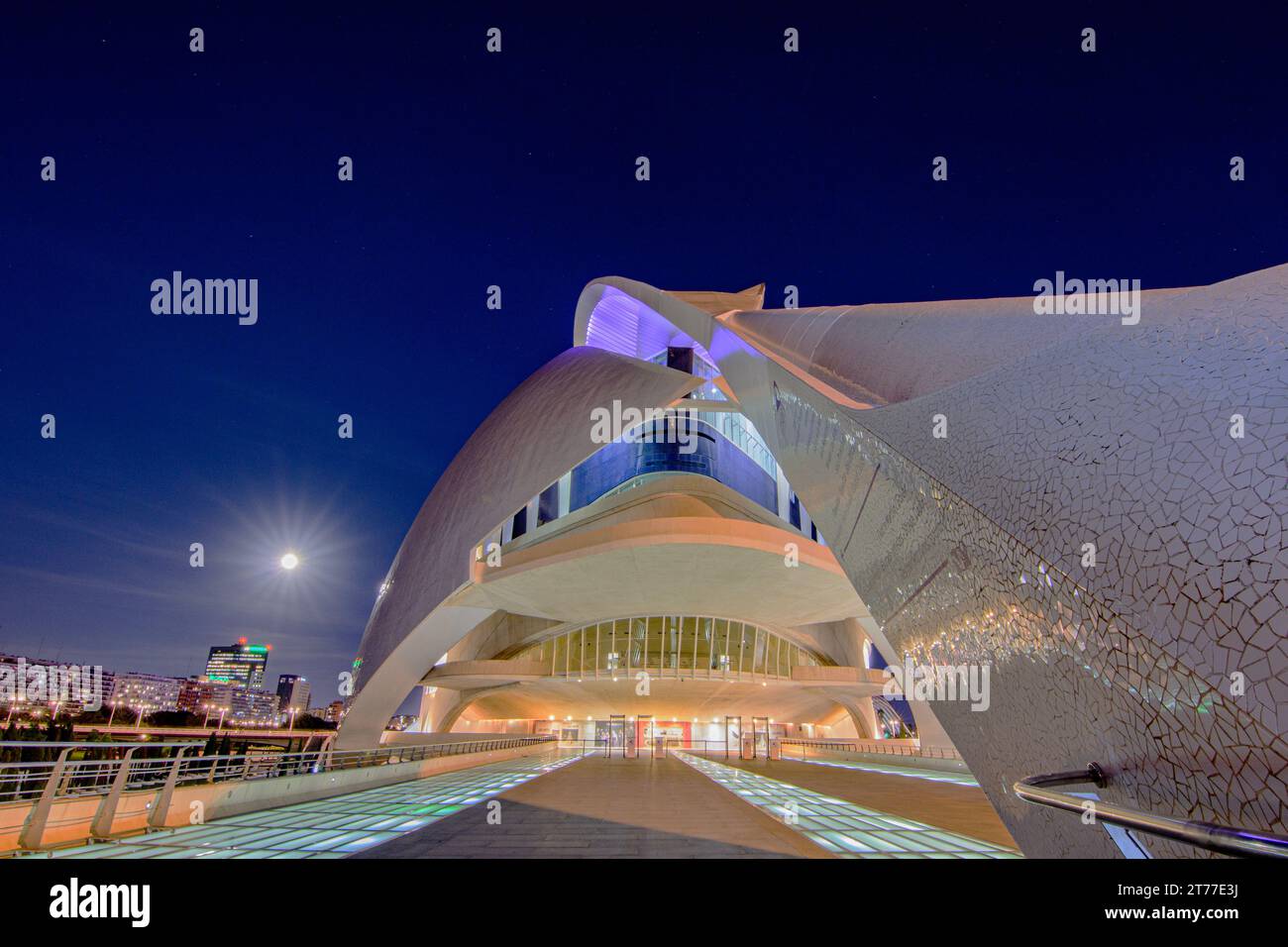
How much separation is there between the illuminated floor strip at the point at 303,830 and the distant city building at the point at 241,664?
192 m

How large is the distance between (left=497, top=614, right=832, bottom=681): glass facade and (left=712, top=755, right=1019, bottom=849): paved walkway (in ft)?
53.4

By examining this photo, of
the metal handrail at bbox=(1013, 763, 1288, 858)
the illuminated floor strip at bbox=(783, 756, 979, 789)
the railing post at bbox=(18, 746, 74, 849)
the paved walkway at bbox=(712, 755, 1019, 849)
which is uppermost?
the metal handrail at bbox=(1013, 763, 1288, 858)

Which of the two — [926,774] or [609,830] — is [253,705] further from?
[609,830]

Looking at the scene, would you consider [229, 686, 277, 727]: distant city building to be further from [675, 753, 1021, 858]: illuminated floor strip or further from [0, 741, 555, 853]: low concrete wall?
[675, 753, 1021, 858]: illuminated floor strip

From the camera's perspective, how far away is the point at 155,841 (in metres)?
4.67

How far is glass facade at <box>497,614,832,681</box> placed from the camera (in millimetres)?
28328

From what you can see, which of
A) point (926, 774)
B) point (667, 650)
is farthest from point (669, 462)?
point (926, 774)

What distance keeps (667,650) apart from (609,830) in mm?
23656

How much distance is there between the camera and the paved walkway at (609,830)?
4.18m

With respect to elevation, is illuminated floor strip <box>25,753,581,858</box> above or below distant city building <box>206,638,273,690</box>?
above

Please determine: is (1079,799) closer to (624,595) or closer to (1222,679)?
(1222,679)

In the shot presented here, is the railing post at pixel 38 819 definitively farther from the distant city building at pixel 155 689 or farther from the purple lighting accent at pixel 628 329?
the distant city building at pixel 155 689

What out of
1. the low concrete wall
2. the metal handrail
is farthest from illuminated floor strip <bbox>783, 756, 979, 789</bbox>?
the metal handrail
